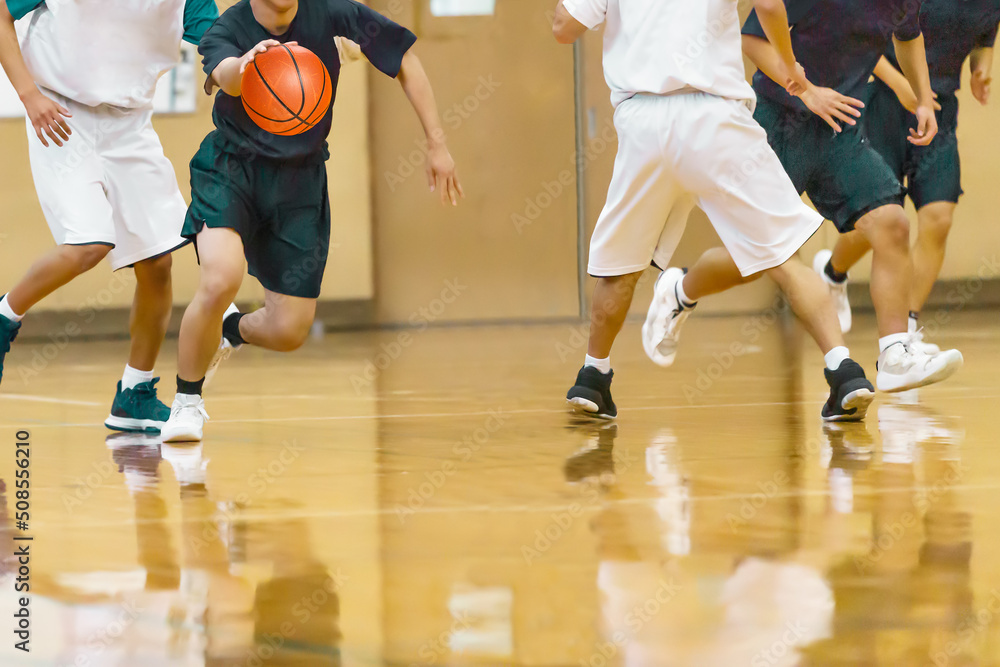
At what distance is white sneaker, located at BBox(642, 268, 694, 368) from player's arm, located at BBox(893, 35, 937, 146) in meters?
0.92

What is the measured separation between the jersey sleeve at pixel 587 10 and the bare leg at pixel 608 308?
74 cm

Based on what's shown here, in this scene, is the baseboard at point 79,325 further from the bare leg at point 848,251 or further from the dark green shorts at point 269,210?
the dark green shorts at point 269,210

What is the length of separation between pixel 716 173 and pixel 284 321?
1.31 m

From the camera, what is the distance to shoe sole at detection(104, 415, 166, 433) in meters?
3.59

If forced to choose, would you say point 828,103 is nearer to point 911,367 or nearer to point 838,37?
point 838,37

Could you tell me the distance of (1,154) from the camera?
7824mm

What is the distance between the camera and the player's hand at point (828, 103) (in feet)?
10.9

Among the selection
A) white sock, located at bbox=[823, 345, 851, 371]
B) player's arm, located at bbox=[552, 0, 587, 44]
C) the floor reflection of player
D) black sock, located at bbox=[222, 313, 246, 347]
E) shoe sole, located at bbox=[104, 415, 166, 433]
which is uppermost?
player's arm, located at bbox=[552, 0, 587, 44]

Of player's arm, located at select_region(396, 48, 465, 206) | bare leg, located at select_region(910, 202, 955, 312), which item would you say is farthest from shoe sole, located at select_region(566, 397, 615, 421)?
bare leg, located at select_region(910, 202, 955, 312)

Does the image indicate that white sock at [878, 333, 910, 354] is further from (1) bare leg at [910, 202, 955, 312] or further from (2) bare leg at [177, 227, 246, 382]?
(2) bare leg at [177, 227, 246, 382]

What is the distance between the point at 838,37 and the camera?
354cm

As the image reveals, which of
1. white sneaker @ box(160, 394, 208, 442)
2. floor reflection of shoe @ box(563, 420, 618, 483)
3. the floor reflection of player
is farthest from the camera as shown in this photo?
white sneaker @ box(160, 394, 208, 442)

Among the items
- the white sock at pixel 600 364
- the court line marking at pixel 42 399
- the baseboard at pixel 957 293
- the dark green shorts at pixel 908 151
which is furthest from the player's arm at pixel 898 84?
the baseboard at pixel 957 293

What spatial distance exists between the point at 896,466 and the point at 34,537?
6.03 ft
